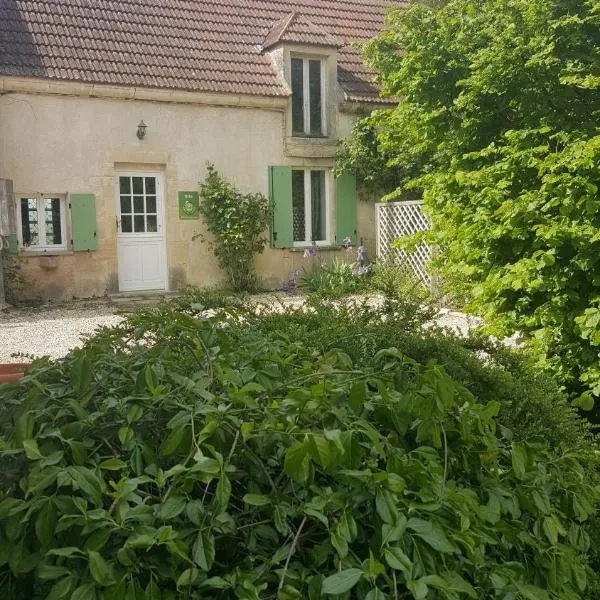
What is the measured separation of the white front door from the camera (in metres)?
13.5

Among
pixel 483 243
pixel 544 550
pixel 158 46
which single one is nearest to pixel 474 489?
pixel 544 550

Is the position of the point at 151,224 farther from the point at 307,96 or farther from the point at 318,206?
the point at 307,96

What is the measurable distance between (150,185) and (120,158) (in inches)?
30.5

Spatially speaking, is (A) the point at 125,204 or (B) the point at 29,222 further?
(A) the point at 125,204

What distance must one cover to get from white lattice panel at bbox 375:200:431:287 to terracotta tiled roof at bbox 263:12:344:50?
3367mm

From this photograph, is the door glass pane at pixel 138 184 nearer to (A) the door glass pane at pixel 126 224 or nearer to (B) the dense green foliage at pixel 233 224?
(A) the door glass pane at pixel 126 224

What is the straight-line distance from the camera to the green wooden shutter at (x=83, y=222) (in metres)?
12.8

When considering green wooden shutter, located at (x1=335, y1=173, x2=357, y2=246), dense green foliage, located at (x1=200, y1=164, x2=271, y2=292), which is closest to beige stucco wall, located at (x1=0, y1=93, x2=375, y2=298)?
dense green foliage, located at (x1=200, y1=164, x2=271, y2=292)

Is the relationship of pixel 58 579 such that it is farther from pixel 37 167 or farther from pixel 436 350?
pixel 37 167

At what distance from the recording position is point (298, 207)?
1496 cm

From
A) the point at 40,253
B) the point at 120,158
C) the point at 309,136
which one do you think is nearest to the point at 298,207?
the point at 309,136

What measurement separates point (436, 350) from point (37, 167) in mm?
10733

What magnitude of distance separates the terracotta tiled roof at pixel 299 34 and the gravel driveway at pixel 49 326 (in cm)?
617

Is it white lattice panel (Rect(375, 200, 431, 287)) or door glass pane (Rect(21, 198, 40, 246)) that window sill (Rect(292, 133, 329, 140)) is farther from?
door glass pane (Rect(21, 198, 40, 246))
